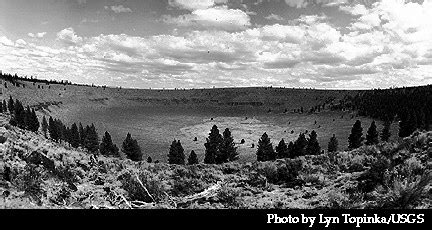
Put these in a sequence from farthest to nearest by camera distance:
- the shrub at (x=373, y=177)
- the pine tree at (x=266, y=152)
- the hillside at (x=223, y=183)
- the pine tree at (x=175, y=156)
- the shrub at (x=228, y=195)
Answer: the pine tree at (x=175, y=156) → the pine tree at (x=266, y=152) → the shrub at (x=228, y=195) → the shrub at (x=373, y=177) → the hillside at (x=223, y=183)

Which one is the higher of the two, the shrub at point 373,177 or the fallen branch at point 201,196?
the shrub at point 373,177

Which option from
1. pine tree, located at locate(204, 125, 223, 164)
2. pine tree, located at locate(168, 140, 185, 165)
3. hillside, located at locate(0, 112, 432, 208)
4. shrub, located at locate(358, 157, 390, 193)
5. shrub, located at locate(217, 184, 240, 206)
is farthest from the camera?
pine tree, located at locate(204, 125, 223, 164)

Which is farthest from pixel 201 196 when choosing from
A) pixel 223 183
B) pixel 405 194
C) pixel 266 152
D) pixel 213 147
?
pixel 213 147

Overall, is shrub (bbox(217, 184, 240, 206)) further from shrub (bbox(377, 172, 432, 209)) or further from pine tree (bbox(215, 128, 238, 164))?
pine tree (bbox(215, 128, 238, 164))

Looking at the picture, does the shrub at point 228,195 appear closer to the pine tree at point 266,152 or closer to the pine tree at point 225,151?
the pine tree at point 266,152

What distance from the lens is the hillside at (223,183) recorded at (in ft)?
23.8

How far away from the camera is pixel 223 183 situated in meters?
10.8

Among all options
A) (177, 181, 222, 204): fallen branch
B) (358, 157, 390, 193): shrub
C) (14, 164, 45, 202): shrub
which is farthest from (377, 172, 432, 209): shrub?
(14, 164, 45, 202): shrub

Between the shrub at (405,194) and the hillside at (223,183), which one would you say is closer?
the shrub at (405,194)

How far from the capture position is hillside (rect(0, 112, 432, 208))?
23.8 ft

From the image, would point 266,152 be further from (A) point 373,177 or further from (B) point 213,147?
(A) point 373,177

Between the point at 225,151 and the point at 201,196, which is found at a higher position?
the point at 201,196

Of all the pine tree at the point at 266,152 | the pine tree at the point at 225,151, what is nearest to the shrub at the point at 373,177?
the pine tree at the point at 266,152
